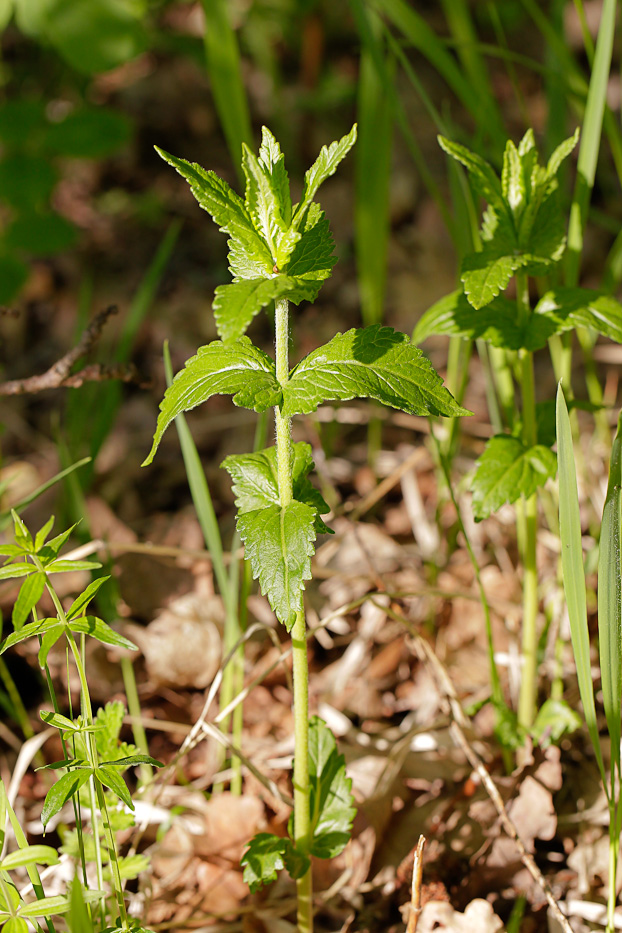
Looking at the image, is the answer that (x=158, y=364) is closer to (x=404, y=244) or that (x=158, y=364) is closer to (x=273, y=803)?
(x=404, y=244)

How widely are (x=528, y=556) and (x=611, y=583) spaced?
0.34m

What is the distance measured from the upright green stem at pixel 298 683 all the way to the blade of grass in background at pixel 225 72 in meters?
0.91

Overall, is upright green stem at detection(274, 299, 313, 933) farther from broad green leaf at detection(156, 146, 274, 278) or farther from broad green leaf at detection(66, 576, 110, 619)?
broad green leaf at detection(66, 576, 110, 619)

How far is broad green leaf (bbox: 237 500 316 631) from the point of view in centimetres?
91

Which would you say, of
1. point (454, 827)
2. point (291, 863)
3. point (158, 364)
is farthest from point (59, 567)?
point (158, 364)

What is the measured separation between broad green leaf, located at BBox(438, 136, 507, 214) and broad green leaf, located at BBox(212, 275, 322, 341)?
16.5 inches

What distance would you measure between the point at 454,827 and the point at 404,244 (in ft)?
7.79

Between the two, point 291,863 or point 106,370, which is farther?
point 106,370

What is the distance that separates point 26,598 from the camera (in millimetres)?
949

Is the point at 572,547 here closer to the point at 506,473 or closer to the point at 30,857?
the point at 506,473

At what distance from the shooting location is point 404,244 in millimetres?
3150

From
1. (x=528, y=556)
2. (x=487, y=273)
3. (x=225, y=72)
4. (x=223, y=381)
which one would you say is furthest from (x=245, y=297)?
(x=225, y=72)

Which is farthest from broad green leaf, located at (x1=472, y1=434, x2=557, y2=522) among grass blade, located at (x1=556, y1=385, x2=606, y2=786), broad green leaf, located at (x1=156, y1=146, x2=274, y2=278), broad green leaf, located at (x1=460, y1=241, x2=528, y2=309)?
broad green leaf, located at (x1=156, y1=146, x2=274, y2=278)

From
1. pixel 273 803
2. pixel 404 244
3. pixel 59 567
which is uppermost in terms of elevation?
pixel 404 244
